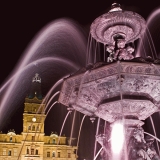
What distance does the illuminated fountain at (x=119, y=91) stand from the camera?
8672 mm

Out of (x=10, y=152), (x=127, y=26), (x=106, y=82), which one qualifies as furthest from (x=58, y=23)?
(x=10, y=152)

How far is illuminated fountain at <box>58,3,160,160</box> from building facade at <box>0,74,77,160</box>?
115ft

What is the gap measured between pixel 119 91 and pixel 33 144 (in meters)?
37.2

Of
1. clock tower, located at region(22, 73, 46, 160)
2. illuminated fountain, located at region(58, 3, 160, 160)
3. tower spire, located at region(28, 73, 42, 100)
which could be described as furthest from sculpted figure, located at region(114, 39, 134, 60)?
tower spire, located at region(28, 73, 42, 100)

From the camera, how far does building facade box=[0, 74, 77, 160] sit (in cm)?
4444

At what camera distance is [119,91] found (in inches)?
360

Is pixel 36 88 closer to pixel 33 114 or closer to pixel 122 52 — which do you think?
pixel 33 114

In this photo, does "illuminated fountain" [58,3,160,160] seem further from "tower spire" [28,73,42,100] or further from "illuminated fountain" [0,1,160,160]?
"tower spire" [28,73,42,100]

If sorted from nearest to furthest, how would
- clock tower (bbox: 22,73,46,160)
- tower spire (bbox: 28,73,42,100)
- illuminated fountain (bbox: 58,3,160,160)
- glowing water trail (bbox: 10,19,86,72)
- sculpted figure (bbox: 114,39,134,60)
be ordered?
illuminated fountain (bbox: 58,3,160,160)
sculpted figure (bbox: 114,39,134,60)
glowing water trail (bbox: 10,19,86,72)
clock tower (bbox: 22,73,46,160)
tower spire (bbox: 28,73,42,100)

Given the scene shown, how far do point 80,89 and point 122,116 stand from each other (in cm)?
141

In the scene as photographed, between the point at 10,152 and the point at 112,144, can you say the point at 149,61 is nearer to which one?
the point at 112,144

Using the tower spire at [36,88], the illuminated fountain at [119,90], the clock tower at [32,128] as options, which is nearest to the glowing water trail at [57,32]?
the illuminated fountain at [119,90]

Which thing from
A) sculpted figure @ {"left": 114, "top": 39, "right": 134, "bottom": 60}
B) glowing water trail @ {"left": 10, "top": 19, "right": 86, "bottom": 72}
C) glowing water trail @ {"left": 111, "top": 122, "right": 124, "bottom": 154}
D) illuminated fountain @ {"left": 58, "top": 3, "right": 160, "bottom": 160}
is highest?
glowing water trail @ {"left": 10, "top": 19, "right": 86, "bottom": 72}

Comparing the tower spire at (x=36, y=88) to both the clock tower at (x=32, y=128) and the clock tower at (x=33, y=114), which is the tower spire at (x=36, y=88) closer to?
the clock tower at (x=33, y=114)
